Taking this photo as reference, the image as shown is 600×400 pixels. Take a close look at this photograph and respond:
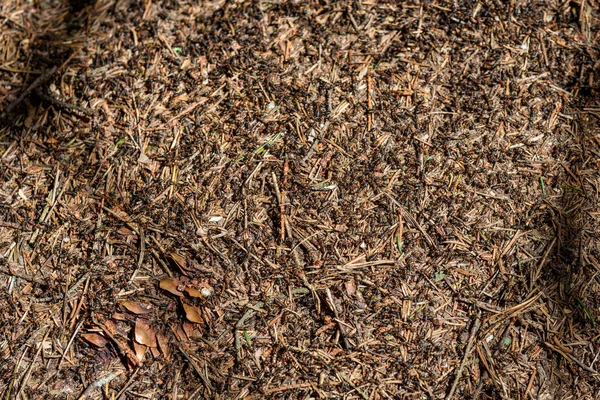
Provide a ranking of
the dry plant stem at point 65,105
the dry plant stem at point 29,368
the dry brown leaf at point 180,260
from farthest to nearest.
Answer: the dry plant stem at point 65,105 < the dry brown leaf at point 180,260 < the dry plant stem at point 29,368

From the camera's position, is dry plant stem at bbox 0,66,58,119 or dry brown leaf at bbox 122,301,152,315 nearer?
dry brown leaf at bbox 122,301,152,315

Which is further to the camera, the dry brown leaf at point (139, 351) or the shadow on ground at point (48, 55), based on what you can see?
the shadow on ground at point (48, 55)

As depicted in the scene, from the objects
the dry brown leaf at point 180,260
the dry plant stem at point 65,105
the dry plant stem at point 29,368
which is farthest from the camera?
the dry plant stem at point 65,105

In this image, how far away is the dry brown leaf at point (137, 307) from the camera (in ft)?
7.36

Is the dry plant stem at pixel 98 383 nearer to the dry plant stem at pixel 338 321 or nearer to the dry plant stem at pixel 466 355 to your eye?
the dry plant stem at pixel 338 321

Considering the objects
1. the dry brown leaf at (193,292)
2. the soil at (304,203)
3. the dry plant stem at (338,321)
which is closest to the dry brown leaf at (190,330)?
the soil at (304,203)

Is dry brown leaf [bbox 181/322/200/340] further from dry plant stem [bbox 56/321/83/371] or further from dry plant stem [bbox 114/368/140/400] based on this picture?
dry plant stem [bbox 56/321/83/371]

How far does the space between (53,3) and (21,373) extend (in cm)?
190

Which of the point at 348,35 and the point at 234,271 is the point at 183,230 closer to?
the point at 234,271

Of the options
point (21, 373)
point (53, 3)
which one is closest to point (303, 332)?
point (21, 373)

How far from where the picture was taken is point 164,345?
87.0 inches

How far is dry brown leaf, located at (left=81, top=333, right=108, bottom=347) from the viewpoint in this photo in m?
2.21

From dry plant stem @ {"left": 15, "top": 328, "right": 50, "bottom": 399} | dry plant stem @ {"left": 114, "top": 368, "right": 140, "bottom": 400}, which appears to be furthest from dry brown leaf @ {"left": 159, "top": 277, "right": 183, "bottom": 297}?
dry plant stem @ {"left": 15, "top": 328, "right": 50, "bottom": 399}

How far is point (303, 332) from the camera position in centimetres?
223
